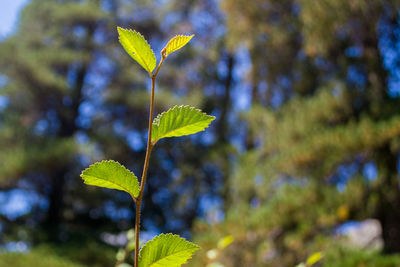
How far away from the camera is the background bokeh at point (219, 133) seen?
2145 millimetres

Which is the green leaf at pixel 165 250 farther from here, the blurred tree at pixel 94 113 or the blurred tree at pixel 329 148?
the blurred tree at pixel 94 113

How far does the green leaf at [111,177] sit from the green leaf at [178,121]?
32 millimetres

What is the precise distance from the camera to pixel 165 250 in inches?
9.6

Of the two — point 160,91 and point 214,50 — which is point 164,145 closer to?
point 160,91

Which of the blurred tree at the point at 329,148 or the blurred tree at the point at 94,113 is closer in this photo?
the blurred tree at the point at 329,148

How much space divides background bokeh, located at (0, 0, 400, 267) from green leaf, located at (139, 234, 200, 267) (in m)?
0.38

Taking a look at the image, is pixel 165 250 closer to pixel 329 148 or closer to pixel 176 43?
pixel 176 43

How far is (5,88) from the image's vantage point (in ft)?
15.8

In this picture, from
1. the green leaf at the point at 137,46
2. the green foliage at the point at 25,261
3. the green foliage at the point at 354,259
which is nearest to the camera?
the green leaf at the point at 137,46

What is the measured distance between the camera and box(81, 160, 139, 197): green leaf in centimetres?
23

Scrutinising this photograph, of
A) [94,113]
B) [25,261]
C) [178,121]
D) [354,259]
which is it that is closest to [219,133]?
[94,113]

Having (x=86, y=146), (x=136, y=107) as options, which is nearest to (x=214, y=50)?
(x=136, y=107)

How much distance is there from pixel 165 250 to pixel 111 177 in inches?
2.6

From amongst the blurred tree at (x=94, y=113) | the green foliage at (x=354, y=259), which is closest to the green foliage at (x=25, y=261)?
the blurred tree at (x=94, y=113)
